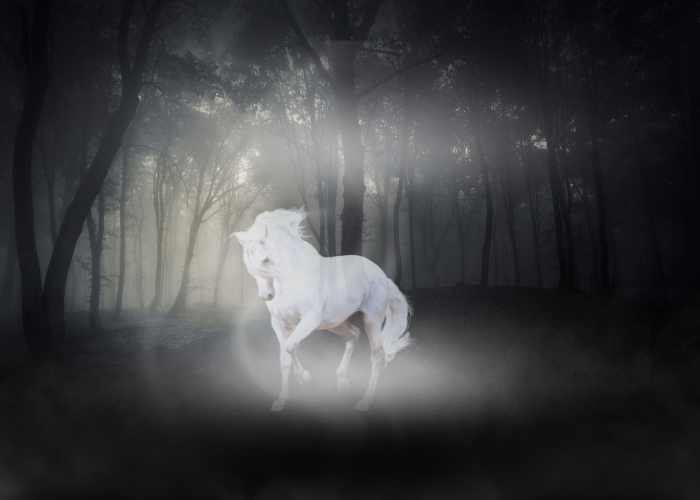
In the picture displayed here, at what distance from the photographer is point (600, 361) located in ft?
15.8

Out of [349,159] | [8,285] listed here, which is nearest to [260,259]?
[349,159]

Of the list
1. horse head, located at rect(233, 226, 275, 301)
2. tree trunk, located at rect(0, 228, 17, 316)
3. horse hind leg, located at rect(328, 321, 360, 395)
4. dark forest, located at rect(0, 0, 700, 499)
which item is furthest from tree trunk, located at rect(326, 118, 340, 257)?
tree trunk, located at rect(0, 228, 17, 316)

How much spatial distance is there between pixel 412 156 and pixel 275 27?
36.9 feet

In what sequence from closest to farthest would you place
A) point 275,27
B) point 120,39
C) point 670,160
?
1. point 120,39
2. point 275,27
3. point 670,160

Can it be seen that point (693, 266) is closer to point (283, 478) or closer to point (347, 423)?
point (347, 423)

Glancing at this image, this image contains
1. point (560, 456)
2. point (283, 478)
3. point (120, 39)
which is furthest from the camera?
point (120, 39)

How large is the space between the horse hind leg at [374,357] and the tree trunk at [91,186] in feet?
24.1

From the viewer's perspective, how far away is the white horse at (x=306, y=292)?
3.12 meters

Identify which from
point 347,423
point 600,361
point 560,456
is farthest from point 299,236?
point 600,361

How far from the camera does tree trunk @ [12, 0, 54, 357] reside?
266 inches

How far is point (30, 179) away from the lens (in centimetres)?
700

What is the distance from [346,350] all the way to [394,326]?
717mm

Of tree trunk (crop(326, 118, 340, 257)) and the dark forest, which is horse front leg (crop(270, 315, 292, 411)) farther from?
tree trunk (crop(326, 118, 340, 257))

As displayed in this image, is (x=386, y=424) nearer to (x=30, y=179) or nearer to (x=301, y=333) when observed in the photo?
(x=301, y=333)
